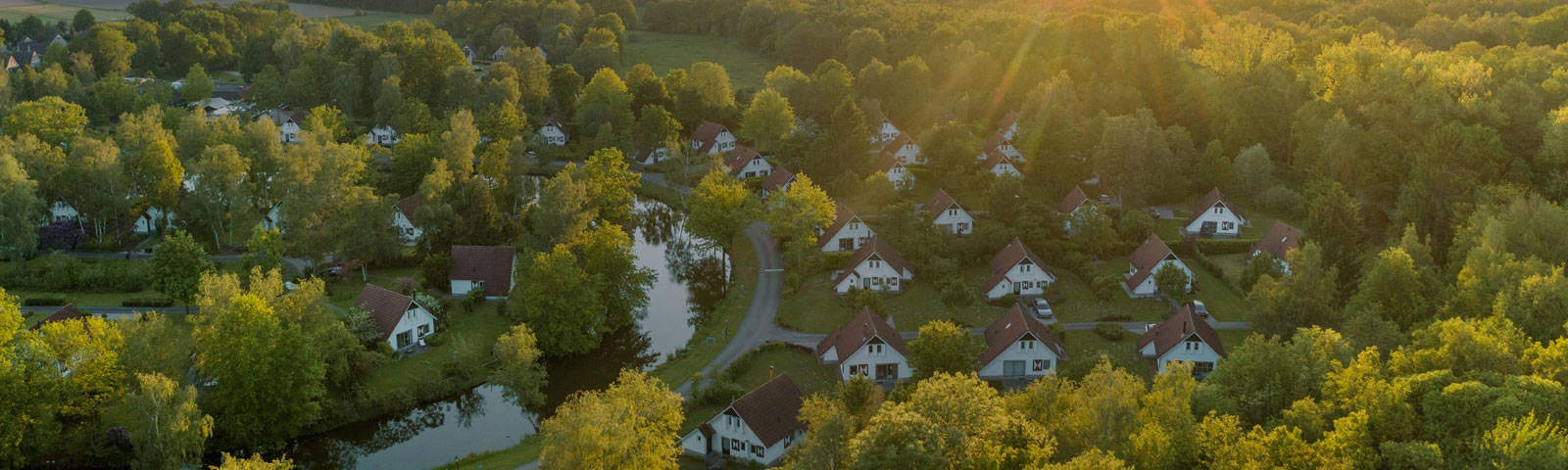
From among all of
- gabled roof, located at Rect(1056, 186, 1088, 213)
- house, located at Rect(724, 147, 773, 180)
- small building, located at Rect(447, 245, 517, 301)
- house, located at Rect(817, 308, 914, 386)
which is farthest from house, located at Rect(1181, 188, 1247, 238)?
small building, located at Rect(447, 245, 517, 301)

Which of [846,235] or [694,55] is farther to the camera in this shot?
[694,55]

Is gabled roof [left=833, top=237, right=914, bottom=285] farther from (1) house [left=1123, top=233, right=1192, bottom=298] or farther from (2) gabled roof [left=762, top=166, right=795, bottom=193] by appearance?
(2) gabled roof [left=762, top=166, right=795, bottom=193]

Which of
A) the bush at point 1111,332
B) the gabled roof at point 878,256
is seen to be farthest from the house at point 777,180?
the bush at point 1111,332

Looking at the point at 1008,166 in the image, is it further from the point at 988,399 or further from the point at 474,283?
the point at 988,399

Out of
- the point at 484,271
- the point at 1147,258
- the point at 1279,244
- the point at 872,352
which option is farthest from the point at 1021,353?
the point at 484,271

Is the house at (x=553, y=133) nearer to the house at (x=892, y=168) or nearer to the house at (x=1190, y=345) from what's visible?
the house at (x=892, y=168)

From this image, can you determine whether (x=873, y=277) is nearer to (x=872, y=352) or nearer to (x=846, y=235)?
(x=846, y=235)
